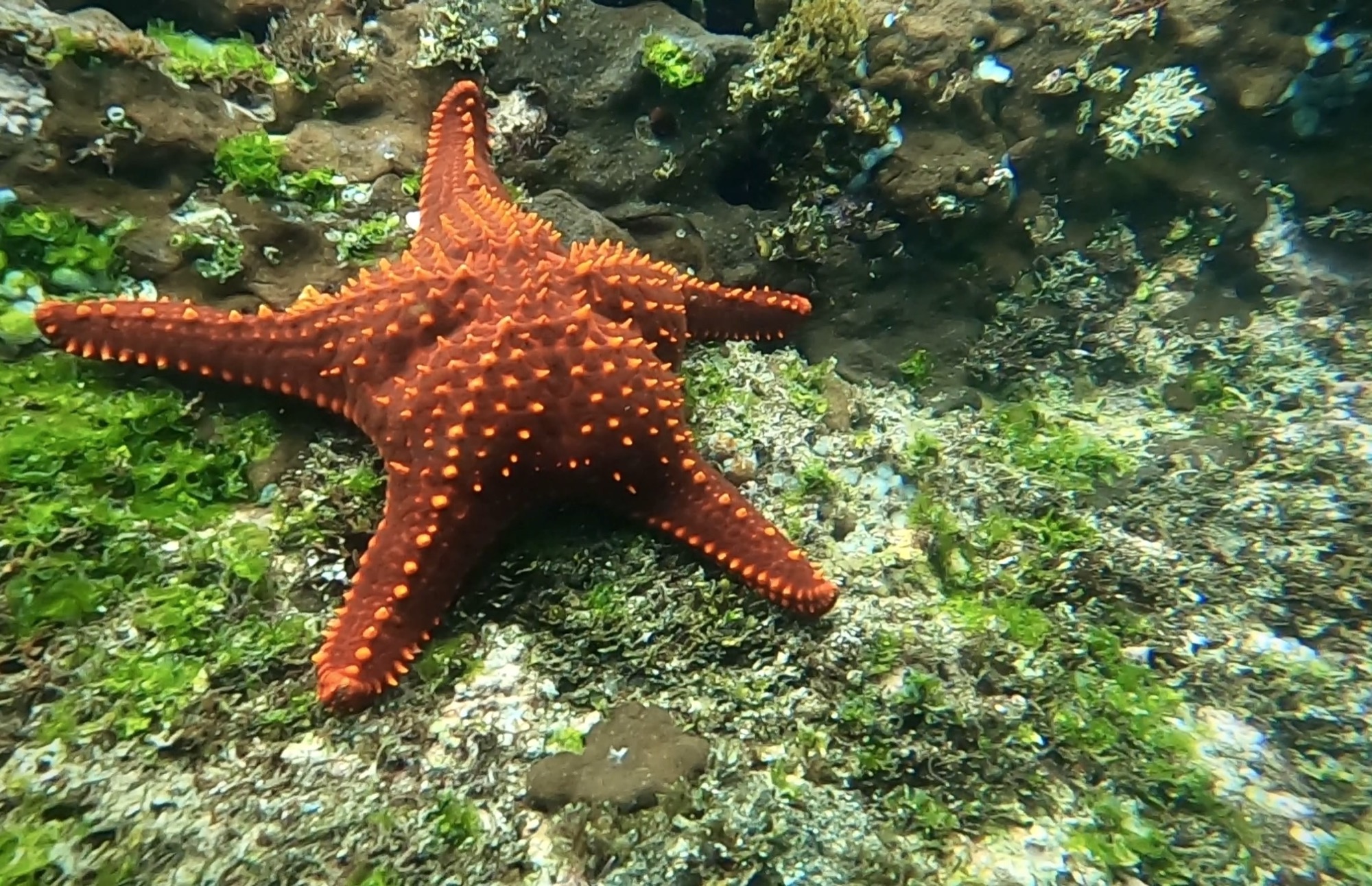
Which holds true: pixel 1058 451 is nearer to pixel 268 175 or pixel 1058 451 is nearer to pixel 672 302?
pixel 672 302

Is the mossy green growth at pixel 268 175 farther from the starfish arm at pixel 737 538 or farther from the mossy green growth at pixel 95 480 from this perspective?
the starfish arm at pixel 737 538

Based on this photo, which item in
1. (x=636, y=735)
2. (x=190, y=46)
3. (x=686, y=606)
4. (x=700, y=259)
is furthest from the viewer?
(x=700, y=259)

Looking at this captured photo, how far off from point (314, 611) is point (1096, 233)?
5.93 m

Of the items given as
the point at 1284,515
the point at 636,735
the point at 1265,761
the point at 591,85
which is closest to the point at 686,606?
the point at 636,735

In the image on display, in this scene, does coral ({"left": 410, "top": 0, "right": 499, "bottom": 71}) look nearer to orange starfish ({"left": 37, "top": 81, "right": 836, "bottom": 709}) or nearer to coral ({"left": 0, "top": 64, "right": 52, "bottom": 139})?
orange starfish ({"left": 37, "top": 81, "right": 836, "bottom": 709})

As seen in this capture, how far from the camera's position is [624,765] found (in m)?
3.22

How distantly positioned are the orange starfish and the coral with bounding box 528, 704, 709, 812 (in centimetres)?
74

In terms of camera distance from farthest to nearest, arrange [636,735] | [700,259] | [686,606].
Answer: [700,259] → [686,606] → [636,735]

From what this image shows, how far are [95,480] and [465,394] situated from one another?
1698 millimetres

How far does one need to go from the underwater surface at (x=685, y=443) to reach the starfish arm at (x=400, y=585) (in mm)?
20

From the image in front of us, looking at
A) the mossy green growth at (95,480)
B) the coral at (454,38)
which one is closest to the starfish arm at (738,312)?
the coral at (454,38)

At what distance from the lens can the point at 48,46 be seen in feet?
13.2

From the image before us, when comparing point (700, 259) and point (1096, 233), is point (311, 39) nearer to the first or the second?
point (700, 259)

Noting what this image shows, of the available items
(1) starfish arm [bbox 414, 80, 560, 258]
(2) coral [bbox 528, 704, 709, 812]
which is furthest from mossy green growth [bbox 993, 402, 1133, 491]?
(1) starfish arm [bbox 414, 80, 560, 258]
